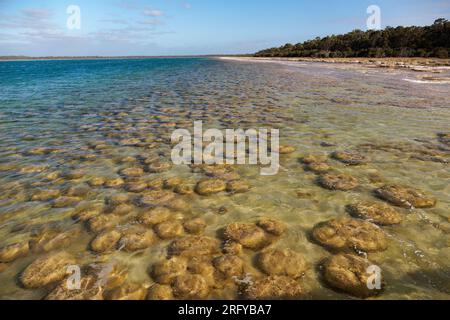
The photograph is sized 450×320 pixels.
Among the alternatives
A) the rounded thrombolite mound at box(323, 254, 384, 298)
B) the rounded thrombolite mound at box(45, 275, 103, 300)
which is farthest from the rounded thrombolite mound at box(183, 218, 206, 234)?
the rounded thrombolite mound at box(323, 254, 384, 298)

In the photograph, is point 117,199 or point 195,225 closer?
point 195,225

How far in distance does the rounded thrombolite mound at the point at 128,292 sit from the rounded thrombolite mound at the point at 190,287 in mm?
391

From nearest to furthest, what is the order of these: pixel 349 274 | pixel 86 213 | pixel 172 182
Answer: pixel 349 274 → pixel 86 213 → pixel 172 182

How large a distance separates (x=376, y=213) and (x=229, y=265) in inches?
113

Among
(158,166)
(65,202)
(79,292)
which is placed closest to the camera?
(79,292)

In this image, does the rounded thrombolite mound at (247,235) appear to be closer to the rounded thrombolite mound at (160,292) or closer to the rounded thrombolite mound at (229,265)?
the rounded thrombolite mound at (229,265)

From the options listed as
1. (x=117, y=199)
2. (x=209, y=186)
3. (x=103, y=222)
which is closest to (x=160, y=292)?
(x=103, y=222)

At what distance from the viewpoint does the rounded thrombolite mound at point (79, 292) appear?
11.0ft

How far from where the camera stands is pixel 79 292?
11.2 ft

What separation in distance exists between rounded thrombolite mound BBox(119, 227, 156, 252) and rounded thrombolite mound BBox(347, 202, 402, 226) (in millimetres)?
3514

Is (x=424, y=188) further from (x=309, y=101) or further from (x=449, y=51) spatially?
(x=449, y=51)

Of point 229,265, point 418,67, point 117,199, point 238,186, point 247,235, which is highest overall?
point 418,67

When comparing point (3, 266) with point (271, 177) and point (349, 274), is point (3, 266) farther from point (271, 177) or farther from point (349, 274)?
point (271, 177)

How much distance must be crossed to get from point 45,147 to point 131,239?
6.17 meters
